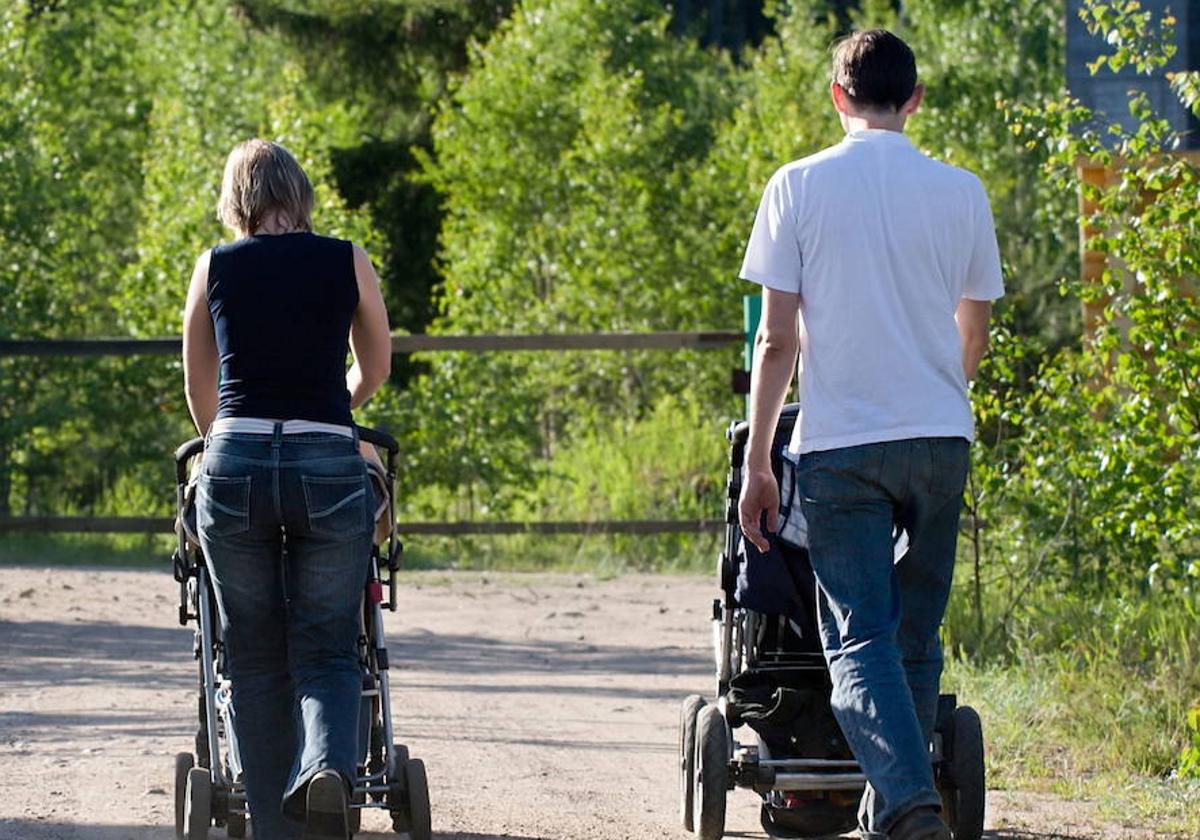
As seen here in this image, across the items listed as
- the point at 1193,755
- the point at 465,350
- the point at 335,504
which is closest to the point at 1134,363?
the point at 1193,755

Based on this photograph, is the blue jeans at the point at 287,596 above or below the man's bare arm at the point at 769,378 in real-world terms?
below

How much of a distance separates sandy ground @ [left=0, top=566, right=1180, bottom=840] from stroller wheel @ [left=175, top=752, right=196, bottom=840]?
31 centimetres

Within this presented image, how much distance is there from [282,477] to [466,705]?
3.40 metres

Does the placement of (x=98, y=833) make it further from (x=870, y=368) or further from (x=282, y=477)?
(x=870, y=368)

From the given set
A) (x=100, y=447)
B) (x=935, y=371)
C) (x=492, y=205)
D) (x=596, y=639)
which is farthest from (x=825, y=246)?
(x=492, y=205)

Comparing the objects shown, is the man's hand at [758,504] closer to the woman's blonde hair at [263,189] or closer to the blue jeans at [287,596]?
the blue jeans at [287,596]

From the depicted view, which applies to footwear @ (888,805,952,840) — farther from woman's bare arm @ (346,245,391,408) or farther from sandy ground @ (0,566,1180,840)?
woman's bare arm @ (346,245,391,408)

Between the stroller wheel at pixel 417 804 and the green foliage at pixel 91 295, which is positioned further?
the green foliage at pixel 91 295

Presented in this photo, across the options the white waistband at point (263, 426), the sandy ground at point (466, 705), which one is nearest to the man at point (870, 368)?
the white waistband at point (263, 426)

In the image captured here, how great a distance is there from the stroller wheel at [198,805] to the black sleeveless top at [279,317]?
93cm

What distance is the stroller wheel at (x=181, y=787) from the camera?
527 centimetres

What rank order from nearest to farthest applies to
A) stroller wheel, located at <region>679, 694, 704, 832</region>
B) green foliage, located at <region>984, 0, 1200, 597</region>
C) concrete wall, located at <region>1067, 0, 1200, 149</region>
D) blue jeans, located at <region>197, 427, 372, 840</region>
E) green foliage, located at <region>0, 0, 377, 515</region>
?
blue jeans, located at <region>197, 427, 372, 840</region> < stroller wheel, located at <region>679, 694, 704, 832</region> < green foliage, located at <region>984, 0, 1200, 597</region> < concrete wall, located at <region>1067, 0, 1200, 149</region> < green foliage, located at <region>0, 0, 377, 515</region>

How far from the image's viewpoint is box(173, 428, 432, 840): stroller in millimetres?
5125

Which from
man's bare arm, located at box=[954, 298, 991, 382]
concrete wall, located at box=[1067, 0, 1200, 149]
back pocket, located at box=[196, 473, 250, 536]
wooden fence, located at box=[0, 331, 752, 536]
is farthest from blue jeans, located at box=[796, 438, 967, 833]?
wooden fence, located at box=[0, 331, 752, 536]
